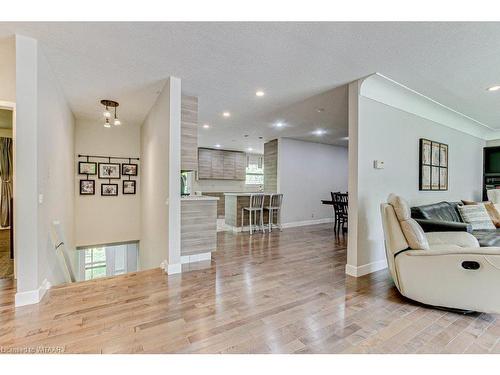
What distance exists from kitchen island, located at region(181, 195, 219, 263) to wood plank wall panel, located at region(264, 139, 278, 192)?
3.50 meters

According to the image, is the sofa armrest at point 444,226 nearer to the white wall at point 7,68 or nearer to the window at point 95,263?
the white wall at point 7,68

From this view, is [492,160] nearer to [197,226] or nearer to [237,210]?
[237,210]

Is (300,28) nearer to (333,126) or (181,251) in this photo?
(181,251)

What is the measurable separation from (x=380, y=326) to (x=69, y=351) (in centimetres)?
232

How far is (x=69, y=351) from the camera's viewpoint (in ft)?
5.22

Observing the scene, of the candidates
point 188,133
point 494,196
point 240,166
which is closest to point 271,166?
point 240,166

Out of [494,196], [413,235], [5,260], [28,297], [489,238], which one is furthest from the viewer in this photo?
[494,196]

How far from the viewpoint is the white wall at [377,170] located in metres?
3.08

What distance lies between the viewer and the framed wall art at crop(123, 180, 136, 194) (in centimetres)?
538

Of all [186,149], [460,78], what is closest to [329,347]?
[186,149]

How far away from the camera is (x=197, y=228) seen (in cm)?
356

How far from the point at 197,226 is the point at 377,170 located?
2.72 metres

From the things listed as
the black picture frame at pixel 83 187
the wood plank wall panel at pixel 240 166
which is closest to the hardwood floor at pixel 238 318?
the black picture frame at pixel 83 187

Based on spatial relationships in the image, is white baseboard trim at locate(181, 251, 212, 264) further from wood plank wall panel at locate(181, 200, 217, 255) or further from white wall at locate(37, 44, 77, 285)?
white wall at locate(37, 44, 77, 285)
